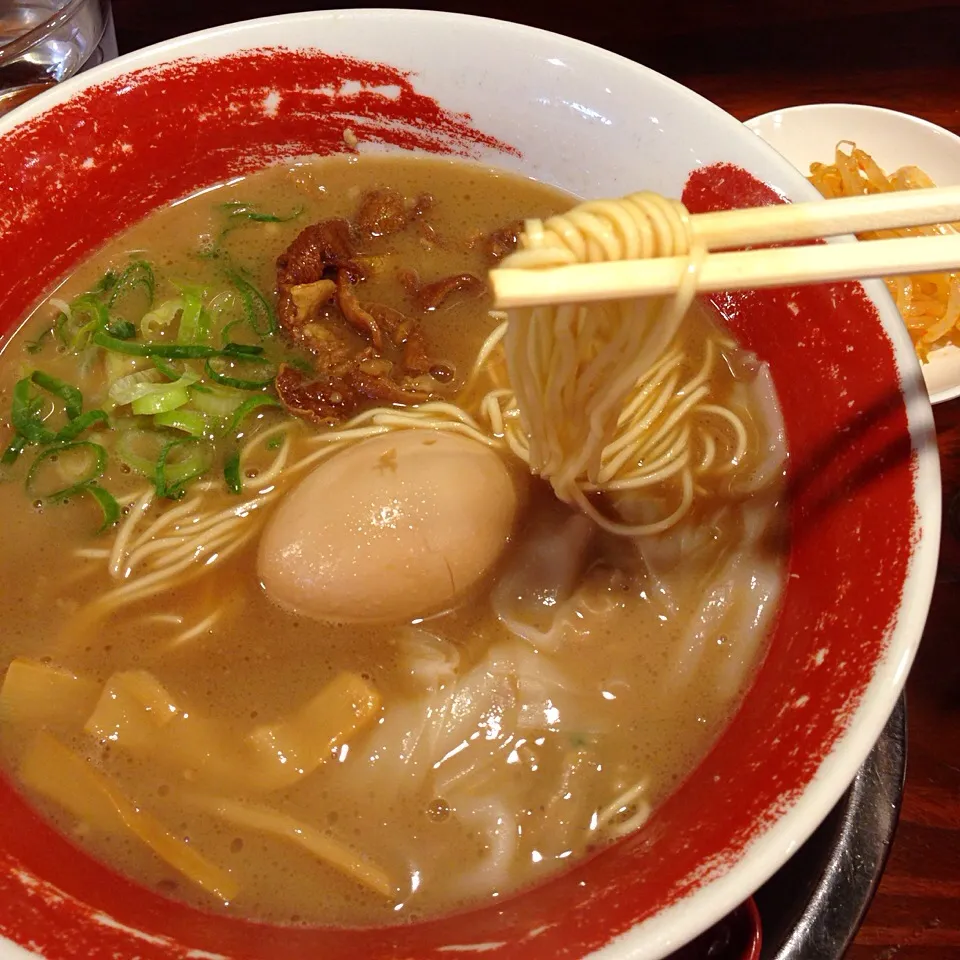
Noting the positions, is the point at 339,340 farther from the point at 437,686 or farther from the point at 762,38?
the point at 762,38

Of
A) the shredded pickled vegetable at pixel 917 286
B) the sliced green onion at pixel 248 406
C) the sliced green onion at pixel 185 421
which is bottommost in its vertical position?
the shredded pickled vegetable at pixel 917 286

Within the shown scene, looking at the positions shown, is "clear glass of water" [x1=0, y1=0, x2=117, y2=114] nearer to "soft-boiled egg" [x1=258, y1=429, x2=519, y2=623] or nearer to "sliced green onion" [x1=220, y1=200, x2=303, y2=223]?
"sliced green onion" [x1=220, y1=200, x2=303, y2=223]

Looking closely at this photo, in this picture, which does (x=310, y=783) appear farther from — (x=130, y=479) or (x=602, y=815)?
(x=130, y=479)


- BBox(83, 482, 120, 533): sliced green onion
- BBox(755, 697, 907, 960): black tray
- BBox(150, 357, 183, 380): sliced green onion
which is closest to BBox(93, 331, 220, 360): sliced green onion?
BBox(150, 357, 183, 380): sliced green onion

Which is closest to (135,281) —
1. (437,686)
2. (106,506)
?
(106,506)

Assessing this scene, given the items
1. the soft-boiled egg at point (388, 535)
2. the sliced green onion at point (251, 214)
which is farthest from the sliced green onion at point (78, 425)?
the sliced green onion at point (251, 214)

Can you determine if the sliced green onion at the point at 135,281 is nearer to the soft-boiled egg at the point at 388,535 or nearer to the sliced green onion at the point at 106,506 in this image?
the sliced green onion at the point at 106,506
